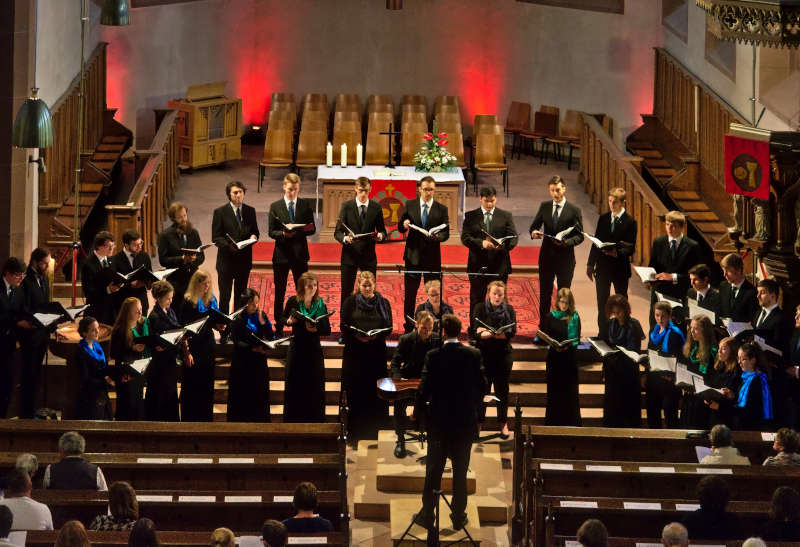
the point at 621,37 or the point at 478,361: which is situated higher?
the point at 621,37

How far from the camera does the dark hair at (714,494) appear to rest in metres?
7.62

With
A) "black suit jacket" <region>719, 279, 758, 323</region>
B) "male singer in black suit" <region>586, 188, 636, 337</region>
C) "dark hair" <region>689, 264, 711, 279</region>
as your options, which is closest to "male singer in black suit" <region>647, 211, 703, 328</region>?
"male singer in black suit" <region>586, 188, 636, 337</region>

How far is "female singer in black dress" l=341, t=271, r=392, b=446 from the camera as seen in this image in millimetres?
10797

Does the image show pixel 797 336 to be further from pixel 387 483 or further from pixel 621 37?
pixel 621 37

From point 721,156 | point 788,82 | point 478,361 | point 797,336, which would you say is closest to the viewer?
point 478,361

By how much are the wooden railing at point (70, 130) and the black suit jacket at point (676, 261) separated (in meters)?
6.26

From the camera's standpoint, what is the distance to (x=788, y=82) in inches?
587

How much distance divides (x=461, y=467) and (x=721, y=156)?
818 centimetres

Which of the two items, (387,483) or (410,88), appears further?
(410,88)

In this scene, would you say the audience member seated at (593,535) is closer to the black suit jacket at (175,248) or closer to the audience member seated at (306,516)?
the audience member seated at (306,516)

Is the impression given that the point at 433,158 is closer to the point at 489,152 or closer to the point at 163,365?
the point at 489,152

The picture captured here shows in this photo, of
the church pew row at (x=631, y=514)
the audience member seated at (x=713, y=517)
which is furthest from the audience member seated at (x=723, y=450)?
the audience member seated at (x=713, y=517)

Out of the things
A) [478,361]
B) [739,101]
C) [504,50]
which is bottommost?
[478,361]

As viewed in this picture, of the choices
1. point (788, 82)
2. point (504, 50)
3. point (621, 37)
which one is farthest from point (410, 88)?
point (788, 82)
